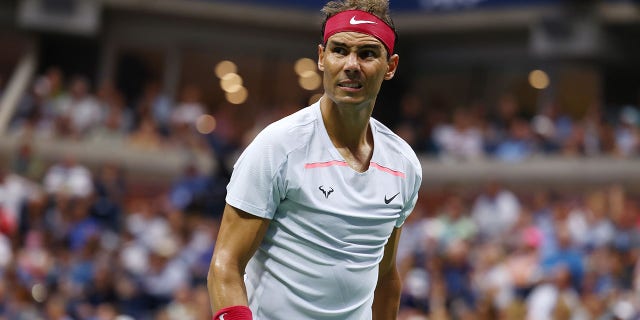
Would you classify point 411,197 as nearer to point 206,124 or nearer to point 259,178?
point 259,178

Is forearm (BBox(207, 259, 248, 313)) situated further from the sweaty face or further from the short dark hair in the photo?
the short dark hair

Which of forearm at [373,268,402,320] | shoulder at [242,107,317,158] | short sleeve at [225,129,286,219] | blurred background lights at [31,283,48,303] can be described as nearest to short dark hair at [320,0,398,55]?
shoulder at [242,107,317,158]

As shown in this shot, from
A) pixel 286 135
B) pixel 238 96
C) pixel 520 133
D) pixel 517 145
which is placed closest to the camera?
pixel 286 135

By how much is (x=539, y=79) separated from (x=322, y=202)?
19170 mm

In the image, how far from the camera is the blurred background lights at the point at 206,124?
20453mm

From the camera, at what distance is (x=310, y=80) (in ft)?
82.0

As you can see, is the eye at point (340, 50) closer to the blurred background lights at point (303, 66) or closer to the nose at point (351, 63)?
the nose at point (351, 63)

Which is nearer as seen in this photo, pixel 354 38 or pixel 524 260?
pixel 354 38

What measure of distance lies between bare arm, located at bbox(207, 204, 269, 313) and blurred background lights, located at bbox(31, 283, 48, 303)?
33.0 feet

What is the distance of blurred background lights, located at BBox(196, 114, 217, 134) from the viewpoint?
20.5 metres

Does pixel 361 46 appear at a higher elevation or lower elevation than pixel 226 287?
higher

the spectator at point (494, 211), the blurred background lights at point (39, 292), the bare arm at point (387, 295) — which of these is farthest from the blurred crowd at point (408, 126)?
the bare arm at point (387, 295)

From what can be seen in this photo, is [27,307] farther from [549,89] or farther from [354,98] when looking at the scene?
[549,89]

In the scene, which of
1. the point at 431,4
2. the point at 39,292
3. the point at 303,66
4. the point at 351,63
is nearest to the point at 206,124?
the point at 303,66
